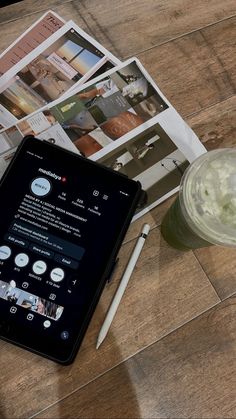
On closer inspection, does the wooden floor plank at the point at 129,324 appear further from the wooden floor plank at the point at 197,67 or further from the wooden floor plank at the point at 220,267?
the wooden floor plank at the point at 197,67

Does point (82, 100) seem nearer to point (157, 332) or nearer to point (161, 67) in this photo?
point (161, 67)

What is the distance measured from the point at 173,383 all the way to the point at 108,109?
41 centimetres

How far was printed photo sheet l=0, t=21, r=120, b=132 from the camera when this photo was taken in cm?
69

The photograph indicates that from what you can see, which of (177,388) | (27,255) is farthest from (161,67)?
(177,388)

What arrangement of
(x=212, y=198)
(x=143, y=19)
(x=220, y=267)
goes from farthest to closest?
(x=143, y=19) < (x=220, y=267) < (x=212, y=198)

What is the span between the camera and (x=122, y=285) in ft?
2.01

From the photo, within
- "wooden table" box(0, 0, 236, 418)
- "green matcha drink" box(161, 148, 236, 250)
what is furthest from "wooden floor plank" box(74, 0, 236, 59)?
"green matcha drink" box(161, 148, 236, 250)

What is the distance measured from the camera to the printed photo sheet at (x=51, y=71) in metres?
0.69

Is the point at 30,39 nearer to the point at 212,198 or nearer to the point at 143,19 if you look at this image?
the point at 143,19

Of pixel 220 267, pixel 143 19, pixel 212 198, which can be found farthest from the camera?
pixel 143 19

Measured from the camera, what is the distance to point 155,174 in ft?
2.21

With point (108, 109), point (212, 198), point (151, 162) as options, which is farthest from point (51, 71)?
point (212, 198)

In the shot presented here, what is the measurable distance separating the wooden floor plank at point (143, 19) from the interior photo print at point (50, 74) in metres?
0.04

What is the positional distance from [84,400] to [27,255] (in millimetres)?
201
